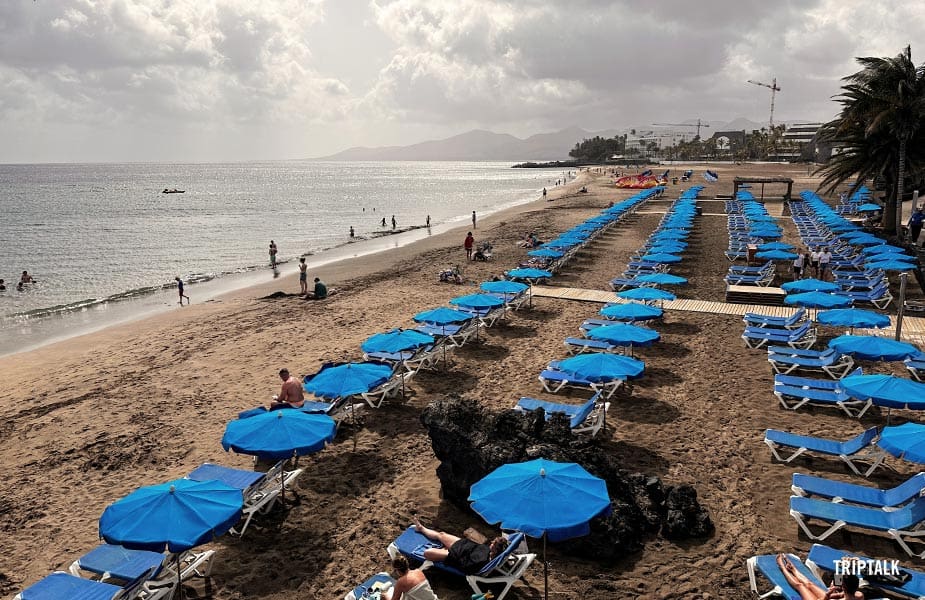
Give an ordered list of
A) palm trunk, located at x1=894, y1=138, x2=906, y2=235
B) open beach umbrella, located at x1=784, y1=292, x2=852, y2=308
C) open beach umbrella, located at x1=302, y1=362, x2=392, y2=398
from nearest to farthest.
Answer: open beach umbrella, located at x1=302, y1=362, x2=392, y2=398
open beach umbrella, located at x1=784, y1=292, x2=852, y2=308
palm trunk, located at x1=894, y1=138, x2=906, y2=235

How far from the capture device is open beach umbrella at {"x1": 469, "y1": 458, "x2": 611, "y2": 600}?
5.19 meters

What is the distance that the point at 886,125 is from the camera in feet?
85.7

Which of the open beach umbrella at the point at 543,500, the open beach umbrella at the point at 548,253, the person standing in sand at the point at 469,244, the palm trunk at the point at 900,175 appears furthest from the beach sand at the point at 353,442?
the palm trunk at the point at 900,175

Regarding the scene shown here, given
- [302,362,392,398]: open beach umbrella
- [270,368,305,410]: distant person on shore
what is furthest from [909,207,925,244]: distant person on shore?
[270,368,305,410]: distant person on shore

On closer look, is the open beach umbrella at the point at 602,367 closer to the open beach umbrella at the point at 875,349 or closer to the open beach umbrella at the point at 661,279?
the open beach umbrella at the point at 875,349

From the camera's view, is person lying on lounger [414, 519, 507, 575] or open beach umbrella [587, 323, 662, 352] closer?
person lying on lounger [414, 519, 507, 575]

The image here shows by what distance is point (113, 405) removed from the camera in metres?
11.7

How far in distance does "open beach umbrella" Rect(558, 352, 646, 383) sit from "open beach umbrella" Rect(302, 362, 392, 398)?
3062 millimetres

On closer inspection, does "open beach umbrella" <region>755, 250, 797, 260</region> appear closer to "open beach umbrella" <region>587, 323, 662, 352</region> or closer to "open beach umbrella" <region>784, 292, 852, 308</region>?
"open beach umbrella" <region>784, 292, 852, 308</region>

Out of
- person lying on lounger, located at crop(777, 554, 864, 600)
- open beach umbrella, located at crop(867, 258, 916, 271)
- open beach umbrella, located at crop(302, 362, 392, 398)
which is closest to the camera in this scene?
person lying on lounger, located at crop(777, 554, 864, 600)

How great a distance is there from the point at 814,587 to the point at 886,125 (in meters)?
28.0

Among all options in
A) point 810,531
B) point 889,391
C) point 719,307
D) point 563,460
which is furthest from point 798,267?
point 563,460

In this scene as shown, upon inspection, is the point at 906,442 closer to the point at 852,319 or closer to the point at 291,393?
the point at 852,319

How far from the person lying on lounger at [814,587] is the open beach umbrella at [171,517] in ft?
17.7
